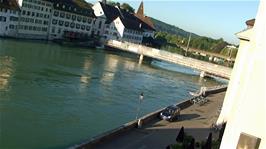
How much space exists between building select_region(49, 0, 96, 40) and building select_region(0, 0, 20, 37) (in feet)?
45.2

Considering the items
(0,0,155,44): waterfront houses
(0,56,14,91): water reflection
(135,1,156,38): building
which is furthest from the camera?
(135,1,156,38): building

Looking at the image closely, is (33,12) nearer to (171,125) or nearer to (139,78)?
(139,78)

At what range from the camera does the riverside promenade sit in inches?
1125

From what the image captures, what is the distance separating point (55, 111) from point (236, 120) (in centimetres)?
3352

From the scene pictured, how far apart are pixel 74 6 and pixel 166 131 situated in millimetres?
83190

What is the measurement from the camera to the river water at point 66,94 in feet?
105

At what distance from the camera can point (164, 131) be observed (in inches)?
1344

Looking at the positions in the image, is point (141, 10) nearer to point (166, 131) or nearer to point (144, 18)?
point (144, 18)

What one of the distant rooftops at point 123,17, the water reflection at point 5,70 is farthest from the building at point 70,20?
the water reflection at point 5,70

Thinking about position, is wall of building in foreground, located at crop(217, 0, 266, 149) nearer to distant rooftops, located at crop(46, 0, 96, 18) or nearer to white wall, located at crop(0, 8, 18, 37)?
white wall, located at crop(0, 8, 18, 37)

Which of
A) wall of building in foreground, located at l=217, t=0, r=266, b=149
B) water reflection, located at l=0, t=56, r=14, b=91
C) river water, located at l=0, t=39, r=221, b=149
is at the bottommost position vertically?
river water, located at l=0, t=39, r=221, b=149

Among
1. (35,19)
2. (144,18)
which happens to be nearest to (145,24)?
(144,18)

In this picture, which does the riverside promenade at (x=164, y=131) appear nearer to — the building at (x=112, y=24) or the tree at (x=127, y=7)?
the building at (x=112, y=24)

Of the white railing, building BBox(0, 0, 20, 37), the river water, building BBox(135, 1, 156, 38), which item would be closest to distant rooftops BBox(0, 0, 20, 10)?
building BBox(0, 0, 20, 37)
